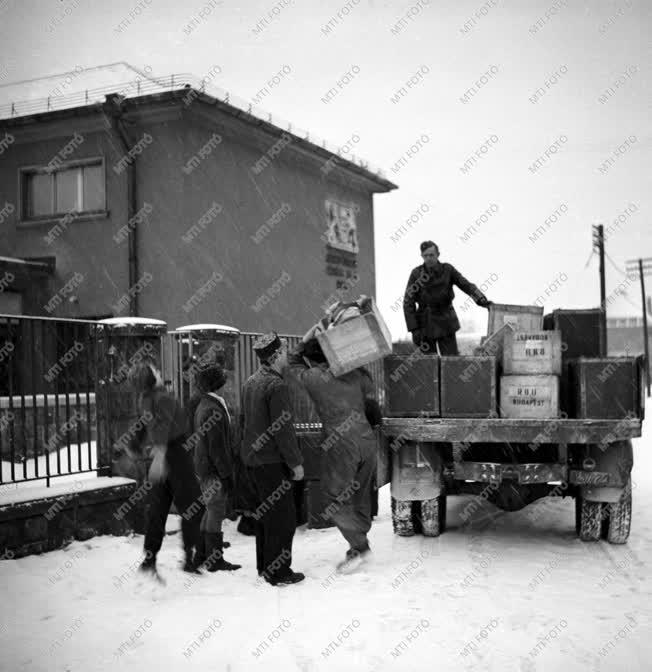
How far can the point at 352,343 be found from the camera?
6.24 meters

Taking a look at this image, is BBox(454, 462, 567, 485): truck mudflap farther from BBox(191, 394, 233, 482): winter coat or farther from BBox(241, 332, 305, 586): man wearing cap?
BBox(191, 394, 233, 482): winter coat

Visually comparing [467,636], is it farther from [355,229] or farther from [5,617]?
[355,229]

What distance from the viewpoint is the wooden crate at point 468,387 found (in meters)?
6.68

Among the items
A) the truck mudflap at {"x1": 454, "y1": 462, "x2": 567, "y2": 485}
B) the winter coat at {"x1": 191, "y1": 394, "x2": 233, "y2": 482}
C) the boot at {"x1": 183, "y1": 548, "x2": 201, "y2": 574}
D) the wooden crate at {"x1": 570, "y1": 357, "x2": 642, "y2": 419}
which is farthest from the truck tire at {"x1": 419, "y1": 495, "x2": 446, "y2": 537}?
the boot at {"x1": 183, "y1": 548, "x2": 201, "y2": 574}

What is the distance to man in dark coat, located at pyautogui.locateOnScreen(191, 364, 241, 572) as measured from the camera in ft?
20.2

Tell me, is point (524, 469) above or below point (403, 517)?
above

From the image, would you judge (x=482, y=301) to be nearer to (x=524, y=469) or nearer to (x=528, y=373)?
(x=528, y=373)

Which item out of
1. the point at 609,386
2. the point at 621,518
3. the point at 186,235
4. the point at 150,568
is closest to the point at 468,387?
the point at 609,386

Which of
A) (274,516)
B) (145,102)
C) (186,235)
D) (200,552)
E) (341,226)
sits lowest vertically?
(200,552)

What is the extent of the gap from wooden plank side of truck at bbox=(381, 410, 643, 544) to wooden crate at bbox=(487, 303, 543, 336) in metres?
1.25

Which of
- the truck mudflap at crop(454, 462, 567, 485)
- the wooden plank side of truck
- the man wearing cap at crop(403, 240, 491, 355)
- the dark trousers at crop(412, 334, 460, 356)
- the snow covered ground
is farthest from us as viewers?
the dark trousers at crop(412, 334, 460, 356)

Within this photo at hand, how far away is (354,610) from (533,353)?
2950 mm

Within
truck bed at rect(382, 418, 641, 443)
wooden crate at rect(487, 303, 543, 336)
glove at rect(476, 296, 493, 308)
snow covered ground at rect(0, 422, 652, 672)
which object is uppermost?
glove at rect(476, 296, 493, 308)

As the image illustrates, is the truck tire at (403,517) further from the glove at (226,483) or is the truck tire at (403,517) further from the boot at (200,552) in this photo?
the boot at (200,552)
